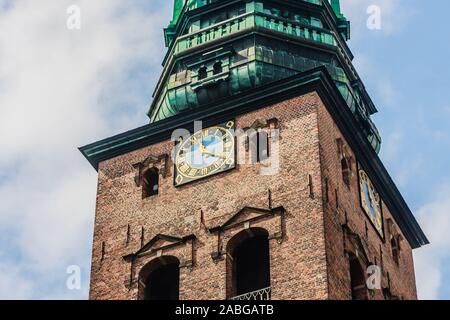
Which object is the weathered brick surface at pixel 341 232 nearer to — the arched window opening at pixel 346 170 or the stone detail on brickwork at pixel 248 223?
the arched window opening at pixel 346 170

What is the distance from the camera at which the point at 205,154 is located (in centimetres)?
3136

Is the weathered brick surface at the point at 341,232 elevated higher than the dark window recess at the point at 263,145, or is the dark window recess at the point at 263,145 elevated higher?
the dark window recess at the point at 263,145

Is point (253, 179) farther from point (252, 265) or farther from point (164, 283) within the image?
point (164, 283)

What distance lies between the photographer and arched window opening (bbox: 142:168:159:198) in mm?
31891

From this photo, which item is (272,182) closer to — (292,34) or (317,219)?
(317,219)

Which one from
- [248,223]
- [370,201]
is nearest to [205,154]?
[248,223]

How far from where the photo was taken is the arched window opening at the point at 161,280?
3022 cm

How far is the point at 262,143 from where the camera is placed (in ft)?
102

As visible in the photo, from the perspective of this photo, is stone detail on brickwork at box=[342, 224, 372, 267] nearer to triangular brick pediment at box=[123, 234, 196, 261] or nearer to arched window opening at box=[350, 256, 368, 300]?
arched window opening at box=[350, 256, 368, 300]

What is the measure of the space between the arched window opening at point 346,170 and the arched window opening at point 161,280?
4074mm

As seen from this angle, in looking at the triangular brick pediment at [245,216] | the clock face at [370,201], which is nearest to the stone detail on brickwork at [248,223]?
the triangular brick pediment at [245,216]

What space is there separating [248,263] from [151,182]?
10.6 ft

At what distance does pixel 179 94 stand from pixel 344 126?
377 centimetres

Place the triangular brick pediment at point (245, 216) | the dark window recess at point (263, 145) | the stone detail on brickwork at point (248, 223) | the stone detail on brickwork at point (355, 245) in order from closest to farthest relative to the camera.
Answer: the stone detail on brickwork at point (248, 223) < the triangular brick pediment at point (245, 216) < the stone detail on brickwork at point (355, 245) < the dark window recess at point (263, 145)
